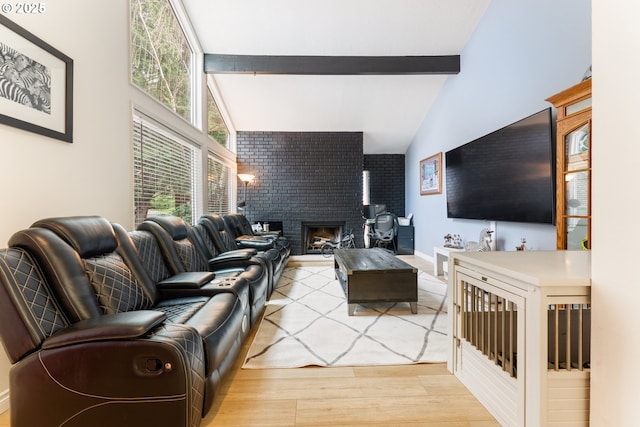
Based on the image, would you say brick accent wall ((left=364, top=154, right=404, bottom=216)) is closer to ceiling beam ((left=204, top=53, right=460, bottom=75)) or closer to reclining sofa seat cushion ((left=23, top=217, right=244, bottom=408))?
ceiling beam ((left=204, top=53, right=460, bottom=75))

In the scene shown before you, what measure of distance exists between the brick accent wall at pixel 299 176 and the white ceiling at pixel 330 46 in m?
0.29

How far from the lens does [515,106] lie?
3.08 meters

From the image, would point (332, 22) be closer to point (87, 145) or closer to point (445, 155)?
point (445, 155)

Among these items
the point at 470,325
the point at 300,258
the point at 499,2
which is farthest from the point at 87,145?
the point at 499,2

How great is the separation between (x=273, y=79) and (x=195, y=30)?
49.8 inches

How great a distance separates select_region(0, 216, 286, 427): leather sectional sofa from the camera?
1046mm

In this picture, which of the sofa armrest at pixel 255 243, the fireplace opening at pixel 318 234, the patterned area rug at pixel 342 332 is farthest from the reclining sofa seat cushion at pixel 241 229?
the fireplace opening at pixel 318 234

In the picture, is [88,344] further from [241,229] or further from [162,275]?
[241,229]

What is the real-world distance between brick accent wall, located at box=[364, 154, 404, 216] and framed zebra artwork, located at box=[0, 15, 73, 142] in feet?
19.2

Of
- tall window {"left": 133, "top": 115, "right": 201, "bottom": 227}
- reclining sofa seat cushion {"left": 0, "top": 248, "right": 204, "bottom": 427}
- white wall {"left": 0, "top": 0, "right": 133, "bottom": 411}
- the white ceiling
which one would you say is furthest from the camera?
the white ceiling

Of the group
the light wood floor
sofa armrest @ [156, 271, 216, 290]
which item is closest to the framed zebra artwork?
sofa armrest @ [156, 271, 216, 290]

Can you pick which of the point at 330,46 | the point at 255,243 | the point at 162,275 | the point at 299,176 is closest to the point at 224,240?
the point at 255,243

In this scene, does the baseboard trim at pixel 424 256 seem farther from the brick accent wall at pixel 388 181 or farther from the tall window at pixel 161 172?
the tall window at pixel 161 172

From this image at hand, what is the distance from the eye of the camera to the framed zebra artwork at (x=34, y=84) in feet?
4.60
